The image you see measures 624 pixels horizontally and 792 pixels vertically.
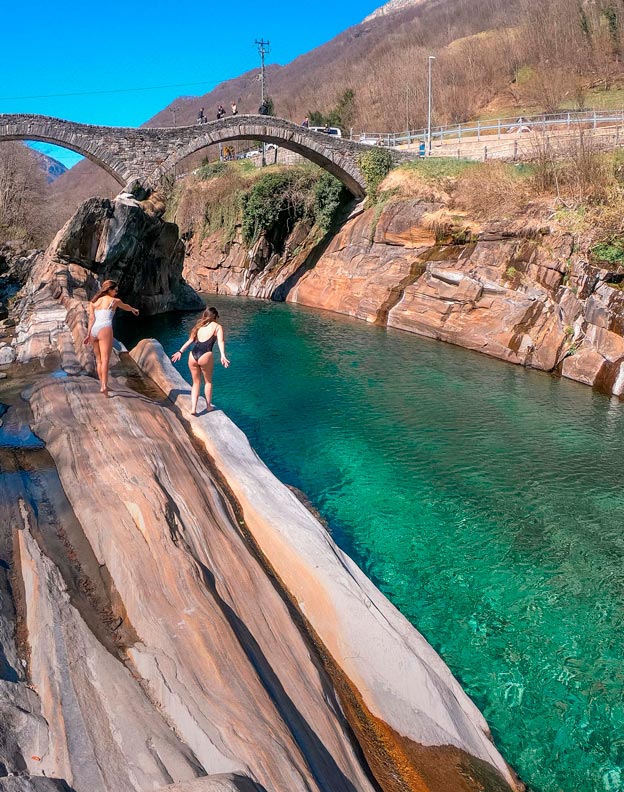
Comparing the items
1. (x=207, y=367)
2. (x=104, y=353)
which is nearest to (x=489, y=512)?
(x=207, y=367)

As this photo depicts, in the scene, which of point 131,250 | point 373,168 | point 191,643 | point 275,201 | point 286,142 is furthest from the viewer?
point 275,201

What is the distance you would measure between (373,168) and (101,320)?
20198 millimetres

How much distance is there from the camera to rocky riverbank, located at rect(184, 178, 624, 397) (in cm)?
1355

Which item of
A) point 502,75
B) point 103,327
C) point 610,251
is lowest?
point 103,327

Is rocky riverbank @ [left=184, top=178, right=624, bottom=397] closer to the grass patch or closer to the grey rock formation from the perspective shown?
the grass patch

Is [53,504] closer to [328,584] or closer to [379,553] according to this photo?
[328,584]

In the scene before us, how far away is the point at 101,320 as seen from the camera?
7430 millimetres

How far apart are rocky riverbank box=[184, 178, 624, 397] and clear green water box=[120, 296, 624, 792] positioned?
0.93 metres

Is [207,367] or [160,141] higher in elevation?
[160,141]

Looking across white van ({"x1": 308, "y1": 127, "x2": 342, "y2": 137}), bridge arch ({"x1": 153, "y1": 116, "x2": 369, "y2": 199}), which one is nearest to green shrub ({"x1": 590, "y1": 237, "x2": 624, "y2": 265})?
bridge arch ({"x1": 153, "y1": 116, "x2": 369, "y2": 199})

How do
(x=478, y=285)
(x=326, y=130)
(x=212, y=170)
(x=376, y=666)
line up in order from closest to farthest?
(x=376, y=666) → (x=478, y=285) → (x=326, y=130) → (x=212, y=170)

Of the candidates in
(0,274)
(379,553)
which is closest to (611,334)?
(379,553)

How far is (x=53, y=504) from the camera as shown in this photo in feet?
17.6

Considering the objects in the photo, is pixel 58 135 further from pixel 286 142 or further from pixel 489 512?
pixel 489 512
